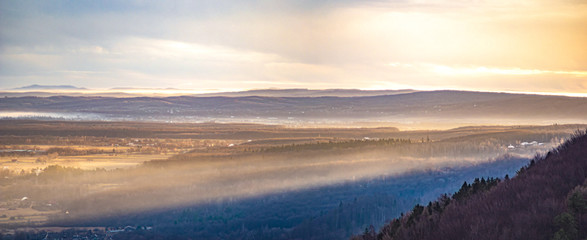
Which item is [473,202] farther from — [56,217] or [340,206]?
[56,217]

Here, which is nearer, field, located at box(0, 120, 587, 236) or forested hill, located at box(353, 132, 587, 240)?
forested hill, located at box(353, 132, 587, 240)

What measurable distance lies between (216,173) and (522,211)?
67665mm

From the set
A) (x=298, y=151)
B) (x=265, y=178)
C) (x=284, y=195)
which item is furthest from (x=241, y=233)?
(x=298, y=151)

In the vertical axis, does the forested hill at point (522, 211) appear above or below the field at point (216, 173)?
above

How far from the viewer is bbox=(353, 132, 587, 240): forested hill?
8.71 metres

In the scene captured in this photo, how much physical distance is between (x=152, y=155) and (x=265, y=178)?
23.9 m

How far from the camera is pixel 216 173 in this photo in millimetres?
75250

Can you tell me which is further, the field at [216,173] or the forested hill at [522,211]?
the field at [216,173]

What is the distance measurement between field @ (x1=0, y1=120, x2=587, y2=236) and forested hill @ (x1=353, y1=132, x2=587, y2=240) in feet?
122

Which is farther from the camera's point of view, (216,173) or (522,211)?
(216,173)

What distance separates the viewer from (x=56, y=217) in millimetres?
54281

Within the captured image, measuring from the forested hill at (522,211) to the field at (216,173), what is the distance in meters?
37.2

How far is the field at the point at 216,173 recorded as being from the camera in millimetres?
56344

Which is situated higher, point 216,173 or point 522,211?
point 522,211
